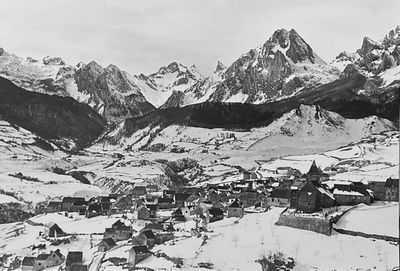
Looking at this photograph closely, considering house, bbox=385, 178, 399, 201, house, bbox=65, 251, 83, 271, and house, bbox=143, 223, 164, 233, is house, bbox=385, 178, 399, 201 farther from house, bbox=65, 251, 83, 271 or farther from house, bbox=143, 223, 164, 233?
house, bbox=65, 251, 83, 271

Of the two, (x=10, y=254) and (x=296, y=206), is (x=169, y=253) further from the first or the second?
(x=10, y=254)

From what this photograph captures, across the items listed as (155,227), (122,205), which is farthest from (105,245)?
(122,205)

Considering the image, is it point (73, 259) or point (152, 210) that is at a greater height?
point (152, 210)

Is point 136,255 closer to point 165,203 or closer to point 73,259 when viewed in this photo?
point 73,259

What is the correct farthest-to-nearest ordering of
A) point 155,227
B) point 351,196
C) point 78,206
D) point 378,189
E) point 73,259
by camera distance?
point 78,206, point 378,189, point 351,196, point 155,227, point 73,259

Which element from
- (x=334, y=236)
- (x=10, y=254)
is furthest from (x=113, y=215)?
(x=334, y=236)

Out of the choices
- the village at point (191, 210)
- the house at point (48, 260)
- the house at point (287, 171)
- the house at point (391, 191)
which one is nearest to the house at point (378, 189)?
the village at point (191, 210)
